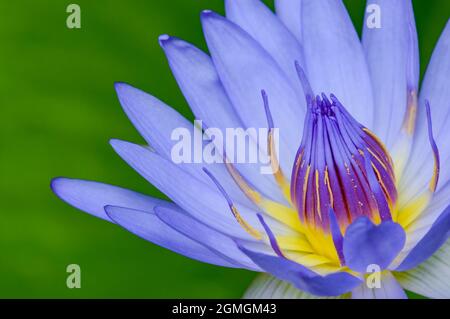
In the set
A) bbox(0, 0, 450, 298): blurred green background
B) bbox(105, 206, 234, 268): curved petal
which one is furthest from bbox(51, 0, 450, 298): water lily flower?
bbox(0, 0, 450, 298): blurred green background

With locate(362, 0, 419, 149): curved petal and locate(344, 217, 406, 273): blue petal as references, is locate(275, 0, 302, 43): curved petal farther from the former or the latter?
locate(344, 217, 406, 273): blue petal

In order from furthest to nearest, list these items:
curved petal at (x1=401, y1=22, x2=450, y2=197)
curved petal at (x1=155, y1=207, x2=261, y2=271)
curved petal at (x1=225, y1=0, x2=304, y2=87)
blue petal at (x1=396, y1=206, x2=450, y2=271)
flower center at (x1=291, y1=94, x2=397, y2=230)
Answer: curved petal at (x1=225, y1=0, x2=304, y2=87) < curved petal at (x1=401, y1=22, x2=450, y2=197) < flower center at (x1=291, y1=94, x2=397, y2=230) < curved petal at (x1=155, y1=207, x2=261, y2=271) < blue petal at (x1=396, y1=206, x2=450, y2=271)

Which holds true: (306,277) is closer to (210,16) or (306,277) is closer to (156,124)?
(156,124)

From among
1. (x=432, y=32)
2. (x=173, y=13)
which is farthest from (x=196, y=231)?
(x=432, y=32)

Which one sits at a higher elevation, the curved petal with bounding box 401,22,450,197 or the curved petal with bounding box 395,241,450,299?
the curved petal with bounding box 401,22,450,197

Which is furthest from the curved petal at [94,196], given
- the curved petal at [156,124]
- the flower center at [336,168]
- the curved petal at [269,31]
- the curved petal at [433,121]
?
the curved petal at [433,121]

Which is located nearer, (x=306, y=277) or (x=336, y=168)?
(x=306, y=277)

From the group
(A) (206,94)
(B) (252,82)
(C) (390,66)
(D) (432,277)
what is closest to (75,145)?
(A) (206,94)

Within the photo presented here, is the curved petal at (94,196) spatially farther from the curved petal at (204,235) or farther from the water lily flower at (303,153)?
the curved petal at (204,235)
